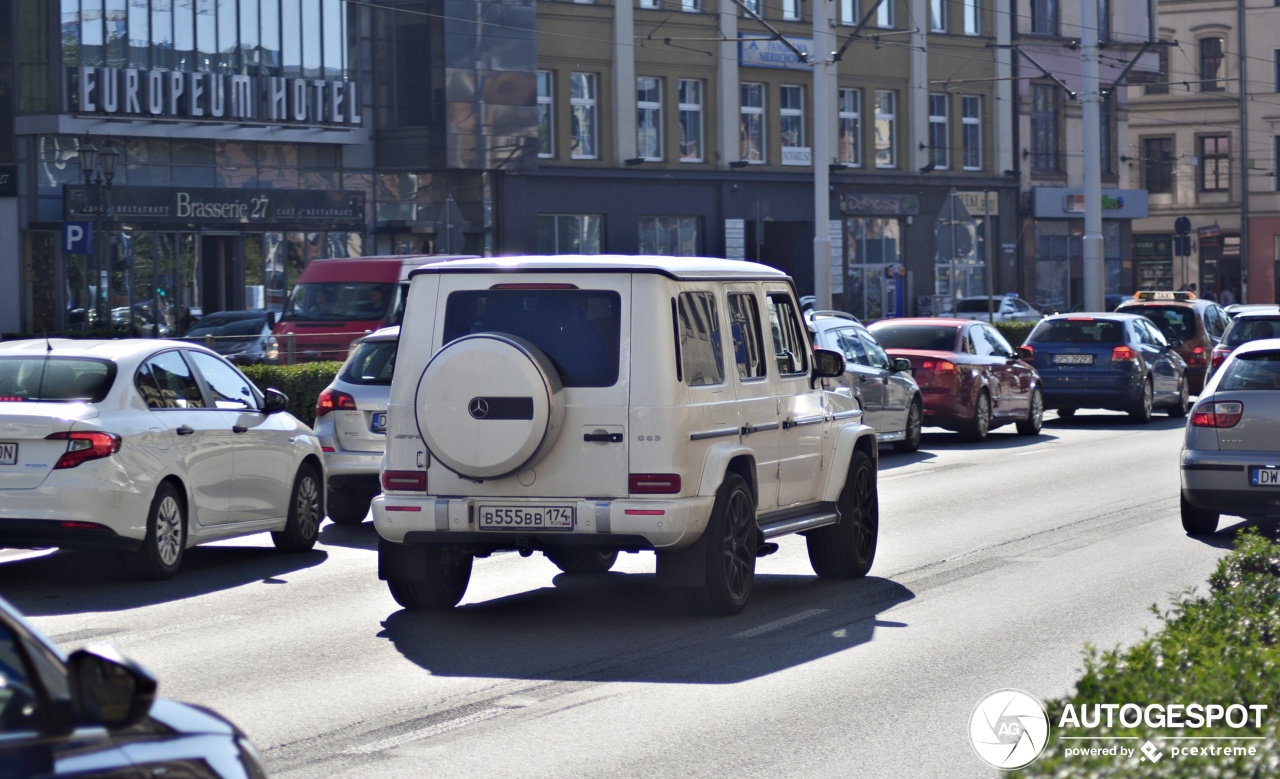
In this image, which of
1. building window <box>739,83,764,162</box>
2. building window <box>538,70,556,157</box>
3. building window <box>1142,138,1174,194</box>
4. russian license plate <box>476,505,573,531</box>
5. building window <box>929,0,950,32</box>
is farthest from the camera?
building window <box>1142,138,1174,194</box>

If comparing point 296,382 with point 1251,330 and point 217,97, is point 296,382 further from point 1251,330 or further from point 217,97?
point 217,97

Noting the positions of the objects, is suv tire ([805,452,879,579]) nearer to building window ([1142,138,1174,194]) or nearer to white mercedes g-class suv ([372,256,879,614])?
white mercedes g-class suv ([372,256,879,614])

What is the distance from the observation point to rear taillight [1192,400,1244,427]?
560 inches

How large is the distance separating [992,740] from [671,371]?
335 centimetres

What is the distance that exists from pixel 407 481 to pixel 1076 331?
1986 cm

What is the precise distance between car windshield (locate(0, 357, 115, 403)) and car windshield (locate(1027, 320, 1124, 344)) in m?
18.9

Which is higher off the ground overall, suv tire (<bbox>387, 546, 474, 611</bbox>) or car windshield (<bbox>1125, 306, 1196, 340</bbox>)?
car windshield (<bbox>1125, 306, 1196, 340</bbox>)

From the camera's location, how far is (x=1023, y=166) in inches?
2532

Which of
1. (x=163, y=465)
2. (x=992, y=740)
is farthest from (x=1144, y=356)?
(x=992, y=740)

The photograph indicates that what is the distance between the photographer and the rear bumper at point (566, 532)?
986 centimetres

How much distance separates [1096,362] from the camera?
28281 mm

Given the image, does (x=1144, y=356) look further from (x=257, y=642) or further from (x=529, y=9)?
(x=529, y=9)

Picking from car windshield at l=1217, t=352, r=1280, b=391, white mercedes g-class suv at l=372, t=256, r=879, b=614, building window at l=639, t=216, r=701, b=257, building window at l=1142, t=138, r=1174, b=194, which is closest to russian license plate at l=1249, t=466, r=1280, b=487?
car windshield at l=1217, t=352, r=1280, b=391

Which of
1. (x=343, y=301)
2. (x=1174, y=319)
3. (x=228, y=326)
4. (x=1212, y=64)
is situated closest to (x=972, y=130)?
(x=1212, y=64)
